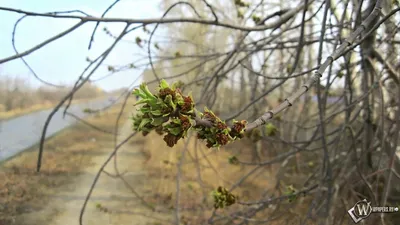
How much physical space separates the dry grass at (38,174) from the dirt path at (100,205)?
48mm

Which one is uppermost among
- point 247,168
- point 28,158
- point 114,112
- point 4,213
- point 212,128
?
point 114,112

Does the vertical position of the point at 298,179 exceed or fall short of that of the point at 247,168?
it falls short

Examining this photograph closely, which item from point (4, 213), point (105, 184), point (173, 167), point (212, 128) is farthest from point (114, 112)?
point (212, 128)

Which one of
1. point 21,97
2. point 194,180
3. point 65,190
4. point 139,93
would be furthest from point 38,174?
point 194,180

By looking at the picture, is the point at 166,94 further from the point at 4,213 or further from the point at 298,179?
the point at 298,179

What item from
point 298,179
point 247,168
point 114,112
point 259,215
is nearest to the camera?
point 259,215

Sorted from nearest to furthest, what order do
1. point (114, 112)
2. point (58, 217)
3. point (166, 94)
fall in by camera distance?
point (166, 94), point (58, 217), point (114, 112)

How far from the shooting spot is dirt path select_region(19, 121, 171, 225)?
1.36 m

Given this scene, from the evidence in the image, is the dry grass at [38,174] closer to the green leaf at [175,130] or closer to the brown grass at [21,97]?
the brown grass at [21,97]

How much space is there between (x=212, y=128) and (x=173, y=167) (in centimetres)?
277

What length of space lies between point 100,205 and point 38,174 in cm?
32

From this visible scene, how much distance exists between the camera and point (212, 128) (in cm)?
46

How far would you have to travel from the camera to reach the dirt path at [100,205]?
4.47ft

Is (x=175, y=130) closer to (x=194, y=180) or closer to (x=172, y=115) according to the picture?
(x=172, y=115)
